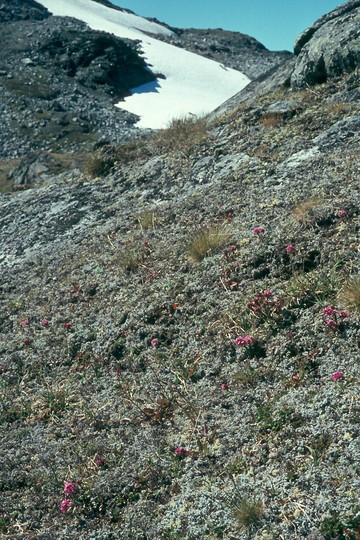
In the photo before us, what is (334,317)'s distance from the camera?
6.62m

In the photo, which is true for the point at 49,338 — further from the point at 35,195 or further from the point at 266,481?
the point at 35,195

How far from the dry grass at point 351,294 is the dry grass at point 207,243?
246 cm

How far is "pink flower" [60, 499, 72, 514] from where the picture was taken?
19.2 ft

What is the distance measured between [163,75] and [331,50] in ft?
184

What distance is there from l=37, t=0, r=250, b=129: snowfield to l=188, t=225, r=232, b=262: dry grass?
1627 inches

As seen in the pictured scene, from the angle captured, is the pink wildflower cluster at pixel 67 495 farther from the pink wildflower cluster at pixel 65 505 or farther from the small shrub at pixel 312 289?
the small shrub at pixel 312 289

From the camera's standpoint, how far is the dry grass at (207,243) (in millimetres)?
8977

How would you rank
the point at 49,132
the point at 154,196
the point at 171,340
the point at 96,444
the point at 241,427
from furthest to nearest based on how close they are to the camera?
the point at 49,132 < the point at 154,196 < the point at 171,340 < the point at 96,444 < the point at 241,427

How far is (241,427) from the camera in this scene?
19.8 ft

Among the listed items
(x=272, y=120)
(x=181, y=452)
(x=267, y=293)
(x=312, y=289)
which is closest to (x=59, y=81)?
(x=272, y=120)

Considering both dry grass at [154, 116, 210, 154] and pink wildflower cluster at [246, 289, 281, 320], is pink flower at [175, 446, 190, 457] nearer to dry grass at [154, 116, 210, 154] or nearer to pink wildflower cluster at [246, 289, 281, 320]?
pink wildflower cluster at [246, 289, 281, 320]

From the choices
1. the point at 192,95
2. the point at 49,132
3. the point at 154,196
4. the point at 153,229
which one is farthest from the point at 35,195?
the point at 192,95

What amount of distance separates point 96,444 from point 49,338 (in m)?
2.51

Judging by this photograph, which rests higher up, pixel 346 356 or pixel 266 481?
pixel 346 356
